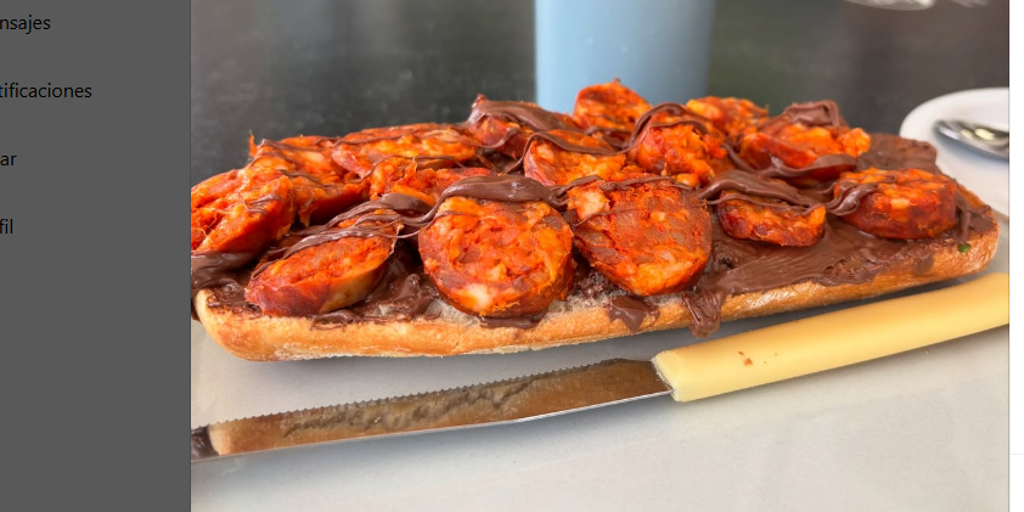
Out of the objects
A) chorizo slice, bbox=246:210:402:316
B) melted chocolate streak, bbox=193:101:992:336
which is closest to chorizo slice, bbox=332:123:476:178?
melted chocolate streak, bbox=193:101:992:336

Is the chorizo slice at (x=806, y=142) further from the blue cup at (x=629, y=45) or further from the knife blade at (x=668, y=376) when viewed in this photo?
the blue cup at (x=629, y=45)

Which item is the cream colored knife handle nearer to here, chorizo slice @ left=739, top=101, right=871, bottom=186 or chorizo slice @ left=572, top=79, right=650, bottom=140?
chorizo slice @ left=739, top=101, right=871, bottom=186

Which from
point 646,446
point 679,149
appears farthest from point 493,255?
point 679,149

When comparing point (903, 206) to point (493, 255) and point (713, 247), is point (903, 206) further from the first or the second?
point (493, 255)

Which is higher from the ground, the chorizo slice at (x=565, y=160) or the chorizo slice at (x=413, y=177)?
the chorizo slice at (x=565, y=160)

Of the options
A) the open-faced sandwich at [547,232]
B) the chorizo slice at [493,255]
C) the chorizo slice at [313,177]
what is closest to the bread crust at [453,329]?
the open-faced sandwich at [547,232]

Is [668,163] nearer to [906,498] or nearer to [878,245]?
[878,245]
